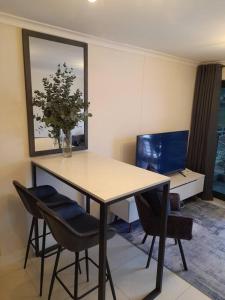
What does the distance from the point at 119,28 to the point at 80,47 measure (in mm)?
488

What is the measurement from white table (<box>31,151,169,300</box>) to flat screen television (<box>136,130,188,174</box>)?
3.07ft

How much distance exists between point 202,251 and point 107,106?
209 centimetres

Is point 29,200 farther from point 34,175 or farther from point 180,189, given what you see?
point 180,189

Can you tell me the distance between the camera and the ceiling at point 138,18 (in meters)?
1.71

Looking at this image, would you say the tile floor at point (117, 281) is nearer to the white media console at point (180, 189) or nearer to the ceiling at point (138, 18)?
the white media console at point (180, 189)

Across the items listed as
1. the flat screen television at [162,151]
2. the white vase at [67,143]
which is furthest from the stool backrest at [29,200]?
the flat screen television at [162,151]

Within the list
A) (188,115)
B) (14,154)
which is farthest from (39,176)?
(188,115)

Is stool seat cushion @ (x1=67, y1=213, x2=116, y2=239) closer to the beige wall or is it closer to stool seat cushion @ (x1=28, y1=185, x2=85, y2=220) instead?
stool seat cushion @ (x1=28, y1=185, x2=85, y2=220)

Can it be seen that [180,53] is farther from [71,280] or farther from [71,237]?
[71,280]

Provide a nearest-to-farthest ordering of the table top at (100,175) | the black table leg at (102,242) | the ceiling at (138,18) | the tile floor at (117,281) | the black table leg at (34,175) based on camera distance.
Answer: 1. the black table leg at (102,242)
2. the table top at (100,175)
3. the ceiling at (138,18)
4. the tile floor at (117,281)
5. the black table leg at (34,175)

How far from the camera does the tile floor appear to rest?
6.51ft

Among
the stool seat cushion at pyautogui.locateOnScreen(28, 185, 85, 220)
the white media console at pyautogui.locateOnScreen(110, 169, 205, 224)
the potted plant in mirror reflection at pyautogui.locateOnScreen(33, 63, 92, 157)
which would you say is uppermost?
the potted plant in mirror reflection at pyautogui.locateOnScreen(33, 63, 92, 157)

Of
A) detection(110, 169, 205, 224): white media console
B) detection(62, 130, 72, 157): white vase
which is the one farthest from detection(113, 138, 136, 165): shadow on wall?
detection(62, 130, 72, 157): white vase

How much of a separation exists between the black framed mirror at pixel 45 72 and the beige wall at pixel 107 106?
7 centimetres
